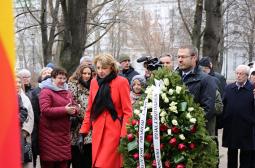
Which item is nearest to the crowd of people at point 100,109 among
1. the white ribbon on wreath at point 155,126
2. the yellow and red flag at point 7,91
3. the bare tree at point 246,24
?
the white ribbon on wreath at point 155,126

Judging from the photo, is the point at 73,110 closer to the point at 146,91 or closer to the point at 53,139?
the point at 53,139

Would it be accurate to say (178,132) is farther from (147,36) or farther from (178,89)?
(147,36)

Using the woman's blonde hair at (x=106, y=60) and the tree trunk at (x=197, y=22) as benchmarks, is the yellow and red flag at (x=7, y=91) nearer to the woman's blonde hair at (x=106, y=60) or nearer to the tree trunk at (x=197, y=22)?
the woman's blonde hair at (x=106, y=60)

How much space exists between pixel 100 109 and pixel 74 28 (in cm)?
538

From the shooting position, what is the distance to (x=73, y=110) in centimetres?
631

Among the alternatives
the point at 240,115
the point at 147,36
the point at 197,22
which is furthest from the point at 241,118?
the point at 147,36

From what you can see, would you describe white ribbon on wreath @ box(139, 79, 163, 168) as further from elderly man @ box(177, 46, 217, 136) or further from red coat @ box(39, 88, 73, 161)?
red coat @ box(39, 88, 73, 161)

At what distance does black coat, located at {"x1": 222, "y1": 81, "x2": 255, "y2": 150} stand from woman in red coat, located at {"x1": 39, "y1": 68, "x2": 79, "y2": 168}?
107 inches

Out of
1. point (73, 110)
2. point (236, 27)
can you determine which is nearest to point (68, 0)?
point (73, 110)

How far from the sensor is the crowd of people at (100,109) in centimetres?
563

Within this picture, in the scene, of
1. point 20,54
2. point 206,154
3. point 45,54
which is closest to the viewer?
point 206,154

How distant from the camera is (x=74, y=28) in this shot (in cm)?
1079

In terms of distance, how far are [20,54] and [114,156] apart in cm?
5104

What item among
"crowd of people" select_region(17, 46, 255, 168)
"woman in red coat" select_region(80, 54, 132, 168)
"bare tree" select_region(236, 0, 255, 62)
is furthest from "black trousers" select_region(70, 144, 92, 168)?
"bare tree" select_region(236, 0, 255, 62)
